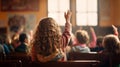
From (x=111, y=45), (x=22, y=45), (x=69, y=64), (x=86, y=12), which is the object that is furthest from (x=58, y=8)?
(x=69, y=64)

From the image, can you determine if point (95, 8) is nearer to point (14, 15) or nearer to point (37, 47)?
point (14, 15)

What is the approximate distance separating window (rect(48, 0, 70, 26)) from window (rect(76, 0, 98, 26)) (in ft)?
1.61

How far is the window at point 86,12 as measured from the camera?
12.1m

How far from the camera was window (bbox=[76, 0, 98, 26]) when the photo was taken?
12.1 metres

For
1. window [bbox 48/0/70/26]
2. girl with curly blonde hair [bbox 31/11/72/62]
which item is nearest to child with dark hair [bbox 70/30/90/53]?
girl with curly blonde hair [bbox 31/11/72/62]

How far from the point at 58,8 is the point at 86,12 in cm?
113

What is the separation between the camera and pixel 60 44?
3.43 m

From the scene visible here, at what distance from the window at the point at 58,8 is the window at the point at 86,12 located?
0.49 m

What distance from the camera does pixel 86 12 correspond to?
12297 millimetres

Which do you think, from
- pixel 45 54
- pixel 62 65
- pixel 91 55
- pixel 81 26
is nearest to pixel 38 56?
pixel 45 54

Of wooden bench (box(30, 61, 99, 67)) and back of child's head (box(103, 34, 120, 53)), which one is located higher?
back of child's head (box(103, 34, 120, 53))

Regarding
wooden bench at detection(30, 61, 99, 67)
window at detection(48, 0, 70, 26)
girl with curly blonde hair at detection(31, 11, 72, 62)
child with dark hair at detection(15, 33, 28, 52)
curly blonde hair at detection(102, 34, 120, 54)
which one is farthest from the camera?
window at detection(48, 0, 70, 26)

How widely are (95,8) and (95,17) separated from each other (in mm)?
355

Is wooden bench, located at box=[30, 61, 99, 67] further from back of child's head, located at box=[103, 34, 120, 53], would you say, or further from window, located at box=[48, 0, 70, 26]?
window, located at box=[48, 0, 70, 26]
